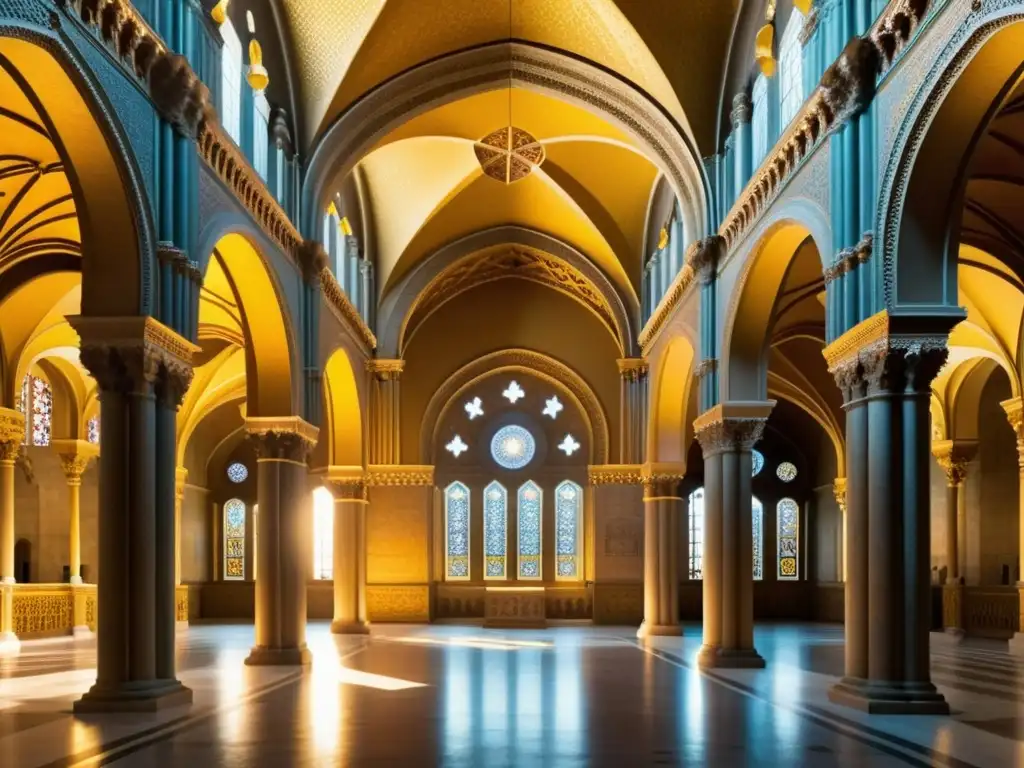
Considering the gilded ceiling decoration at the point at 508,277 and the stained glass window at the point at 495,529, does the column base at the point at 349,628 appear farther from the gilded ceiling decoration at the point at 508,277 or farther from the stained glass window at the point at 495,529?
the gilded ceiling decoration at the point at 508,277

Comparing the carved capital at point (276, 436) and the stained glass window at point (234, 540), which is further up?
the carved capital at point (276, 436)

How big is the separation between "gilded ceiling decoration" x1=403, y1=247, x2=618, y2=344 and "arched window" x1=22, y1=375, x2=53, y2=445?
10.5 meters

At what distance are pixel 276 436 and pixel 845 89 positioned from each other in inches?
449

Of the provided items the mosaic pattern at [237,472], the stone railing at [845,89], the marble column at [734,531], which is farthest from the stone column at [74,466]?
the stone railing at [845,89]

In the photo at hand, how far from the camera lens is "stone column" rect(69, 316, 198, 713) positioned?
13266mm

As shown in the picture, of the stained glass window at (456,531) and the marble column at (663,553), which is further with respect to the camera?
the stained glass window at (456,531)

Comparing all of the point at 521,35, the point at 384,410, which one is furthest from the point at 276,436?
the point at 384,410

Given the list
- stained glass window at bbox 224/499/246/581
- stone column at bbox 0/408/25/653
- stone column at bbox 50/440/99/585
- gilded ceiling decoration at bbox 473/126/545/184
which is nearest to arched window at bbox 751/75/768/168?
gilded ceiling decoration at bbox 473/126/545/184

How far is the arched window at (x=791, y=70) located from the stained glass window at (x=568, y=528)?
2116 cm

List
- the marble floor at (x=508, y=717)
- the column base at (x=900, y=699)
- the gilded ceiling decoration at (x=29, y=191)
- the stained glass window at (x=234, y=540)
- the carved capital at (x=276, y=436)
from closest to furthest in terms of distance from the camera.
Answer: the marble floor at (x=508, y=717), the column base at (x=900, y=699), the gilded ceiling decoration at (x=29, y=191), the carved capital at (x=276, y=436), the stained glass window at (x=234, y=540)

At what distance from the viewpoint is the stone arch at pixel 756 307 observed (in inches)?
701

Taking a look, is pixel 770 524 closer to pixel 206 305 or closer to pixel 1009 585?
pixel 1009 585

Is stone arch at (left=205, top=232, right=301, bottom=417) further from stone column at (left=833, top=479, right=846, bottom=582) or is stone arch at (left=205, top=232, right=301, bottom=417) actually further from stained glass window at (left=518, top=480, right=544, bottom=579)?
stone column at (left=833, top=479, right=846, bottom=582)

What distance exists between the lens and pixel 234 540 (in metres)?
42.0
